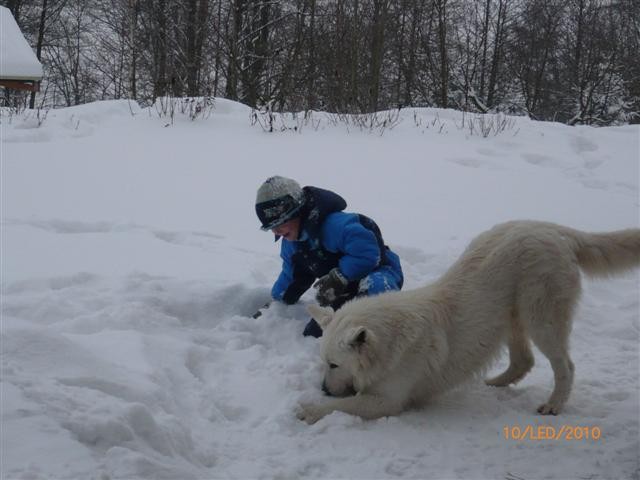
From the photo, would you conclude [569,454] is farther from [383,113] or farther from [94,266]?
[383,113]

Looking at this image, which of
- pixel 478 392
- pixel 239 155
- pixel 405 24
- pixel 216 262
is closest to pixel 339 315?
pixel 478 392

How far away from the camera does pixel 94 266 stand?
5.38 meters

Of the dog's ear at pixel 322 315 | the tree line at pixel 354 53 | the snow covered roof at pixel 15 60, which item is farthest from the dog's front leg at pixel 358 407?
the tree line at pixel 354 53

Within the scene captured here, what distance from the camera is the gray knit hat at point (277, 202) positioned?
14.6 feet

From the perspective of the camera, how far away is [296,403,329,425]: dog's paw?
3.51 metres

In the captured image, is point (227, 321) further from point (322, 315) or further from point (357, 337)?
point (357, 337)

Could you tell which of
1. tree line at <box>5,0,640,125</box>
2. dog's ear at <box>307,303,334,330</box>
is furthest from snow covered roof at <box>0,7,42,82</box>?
dog's ear at <box>307,303,334,330</box>

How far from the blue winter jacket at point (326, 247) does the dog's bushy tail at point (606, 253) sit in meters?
1.51

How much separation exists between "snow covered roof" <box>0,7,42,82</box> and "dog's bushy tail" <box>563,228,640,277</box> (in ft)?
45.3

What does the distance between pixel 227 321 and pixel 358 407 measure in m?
1.56

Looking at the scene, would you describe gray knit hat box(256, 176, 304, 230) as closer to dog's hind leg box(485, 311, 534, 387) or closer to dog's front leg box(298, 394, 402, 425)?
dog's front leg box(298, 394, 402, 425)

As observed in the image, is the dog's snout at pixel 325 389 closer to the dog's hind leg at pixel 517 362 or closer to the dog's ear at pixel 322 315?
the dog's ear at pixel 322 315

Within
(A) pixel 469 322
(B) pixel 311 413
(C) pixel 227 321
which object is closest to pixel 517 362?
(A) pixel 469 322

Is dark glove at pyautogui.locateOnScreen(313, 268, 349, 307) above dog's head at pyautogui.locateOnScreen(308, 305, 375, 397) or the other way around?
above
